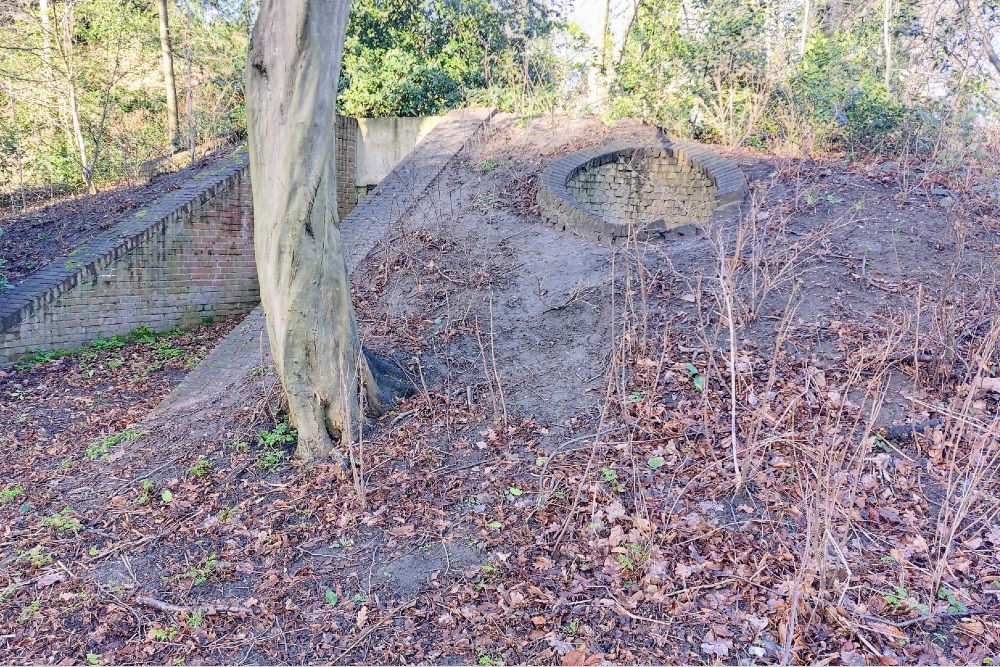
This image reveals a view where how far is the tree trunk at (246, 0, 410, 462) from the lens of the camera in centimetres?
443

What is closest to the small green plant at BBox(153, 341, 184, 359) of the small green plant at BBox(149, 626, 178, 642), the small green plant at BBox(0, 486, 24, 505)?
the small green plant at BBox(0, 486, 24, 505)

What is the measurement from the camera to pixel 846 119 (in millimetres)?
9852

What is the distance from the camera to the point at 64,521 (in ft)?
15.5

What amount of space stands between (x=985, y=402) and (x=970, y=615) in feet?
7.28

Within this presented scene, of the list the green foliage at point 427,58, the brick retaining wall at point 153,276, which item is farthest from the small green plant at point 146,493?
the green foliage at point 427,58

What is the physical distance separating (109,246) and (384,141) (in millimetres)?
5083

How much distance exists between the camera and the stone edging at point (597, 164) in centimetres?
822

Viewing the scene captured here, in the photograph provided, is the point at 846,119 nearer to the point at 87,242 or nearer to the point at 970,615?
the point at 970,615

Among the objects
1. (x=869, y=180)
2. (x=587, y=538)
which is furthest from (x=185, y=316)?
(x=869, y=180)

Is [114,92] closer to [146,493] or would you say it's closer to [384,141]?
[384,141]

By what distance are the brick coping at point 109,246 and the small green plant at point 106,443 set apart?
10.8 feet

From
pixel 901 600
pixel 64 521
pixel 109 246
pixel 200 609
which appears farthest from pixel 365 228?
pixel 901 600

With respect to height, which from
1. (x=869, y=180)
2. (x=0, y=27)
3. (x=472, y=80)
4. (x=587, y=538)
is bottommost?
(x=587, y=538)

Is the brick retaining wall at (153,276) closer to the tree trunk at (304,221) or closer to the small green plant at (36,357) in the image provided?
the small green plant at (36,357)
